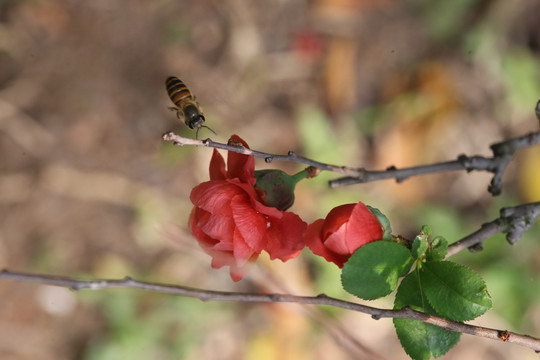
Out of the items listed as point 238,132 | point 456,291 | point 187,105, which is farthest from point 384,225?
point 238,132

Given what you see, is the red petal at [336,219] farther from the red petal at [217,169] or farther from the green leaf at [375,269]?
the red petal at [217,169]

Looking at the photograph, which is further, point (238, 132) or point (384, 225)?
point (238, 132)

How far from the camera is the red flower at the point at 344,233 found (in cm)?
98

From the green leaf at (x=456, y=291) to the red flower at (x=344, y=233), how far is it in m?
0.13

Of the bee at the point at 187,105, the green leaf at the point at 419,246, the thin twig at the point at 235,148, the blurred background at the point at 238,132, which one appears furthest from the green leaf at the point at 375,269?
the blurred background at the point at 238,132

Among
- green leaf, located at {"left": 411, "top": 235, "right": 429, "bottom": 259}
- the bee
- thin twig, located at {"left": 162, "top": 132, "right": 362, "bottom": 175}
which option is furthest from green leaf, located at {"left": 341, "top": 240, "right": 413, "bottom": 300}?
the bee

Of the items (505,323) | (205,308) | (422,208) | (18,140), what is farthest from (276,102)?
(505,323)

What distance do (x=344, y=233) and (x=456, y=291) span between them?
0.24 m

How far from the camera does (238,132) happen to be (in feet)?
9.23

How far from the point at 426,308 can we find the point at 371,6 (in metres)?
2.63

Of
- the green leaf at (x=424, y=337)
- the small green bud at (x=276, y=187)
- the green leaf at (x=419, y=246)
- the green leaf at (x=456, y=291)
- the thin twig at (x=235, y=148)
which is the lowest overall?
the green leaf at (x=424, y=337)

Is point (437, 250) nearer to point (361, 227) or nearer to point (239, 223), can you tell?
point (361, 227)

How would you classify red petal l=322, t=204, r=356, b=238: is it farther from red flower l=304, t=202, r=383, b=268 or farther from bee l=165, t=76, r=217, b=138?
bee l=165, t=76, r=217, b=138

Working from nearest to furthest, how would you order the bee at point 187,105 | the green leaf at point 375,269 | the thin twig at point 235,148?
1. the thin twig at point 235,148
2. the green leaf at point 375,269
3. the bee at point 187,105
